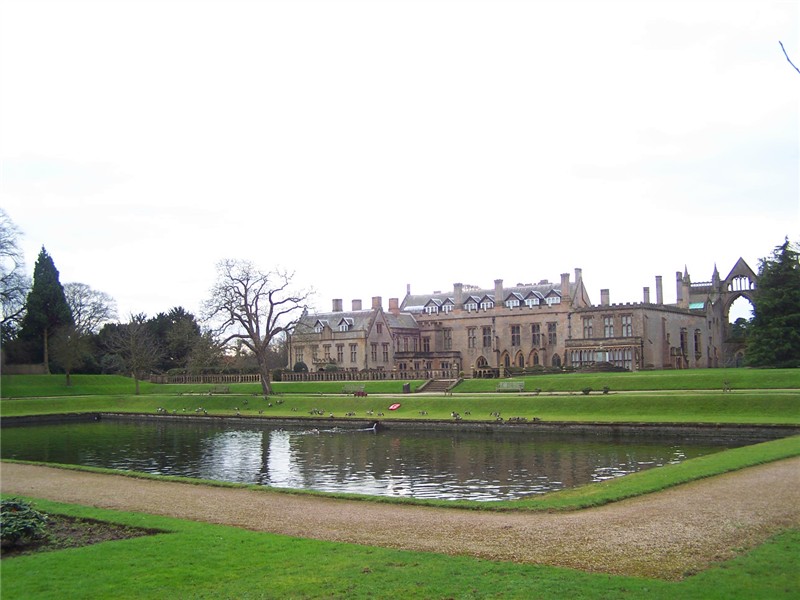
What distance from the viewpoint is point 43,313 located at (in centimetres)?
7300

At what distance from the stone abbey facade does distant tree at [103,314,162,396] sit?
14.6 meters

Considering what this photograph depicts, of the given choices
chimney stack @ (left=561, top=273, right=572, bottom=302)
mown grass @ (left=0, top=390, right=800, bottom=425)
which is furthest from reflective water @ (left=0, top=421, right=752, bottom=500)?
chimney stack @ (left=561, top=273, right=572, bottom=302)

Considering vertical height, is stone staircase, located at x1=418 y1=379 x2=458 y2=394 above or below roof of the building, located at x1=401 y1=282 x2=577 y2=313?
below

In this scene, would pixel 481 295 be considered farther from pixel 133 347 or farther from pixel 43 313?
pixel 43 313

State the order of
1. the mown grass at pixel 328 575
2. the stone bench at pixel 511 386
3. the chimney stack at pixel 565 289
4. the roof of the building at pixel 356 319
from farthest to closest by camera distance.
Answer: the roof of the building at pixel 356 319 < the chimney stack at pixel 565 289 < the stone bench at pixel 511 386 < the mown grass at pixel 328 575

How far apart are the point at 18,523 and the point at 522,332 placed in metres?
60.0

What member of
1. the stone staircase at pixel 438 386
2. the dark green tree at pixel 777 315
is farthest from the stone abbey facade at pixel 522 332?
the dark green tree at pixel 777 315

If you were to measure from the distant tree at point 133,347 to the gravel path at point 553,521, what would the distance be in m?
52.7

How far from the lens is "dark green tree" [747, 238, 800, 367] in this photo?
5278 centimetres

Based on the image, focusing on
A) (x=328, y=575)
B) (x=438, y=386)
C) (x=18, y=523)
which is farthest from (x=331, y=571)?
(x=438, y=386)

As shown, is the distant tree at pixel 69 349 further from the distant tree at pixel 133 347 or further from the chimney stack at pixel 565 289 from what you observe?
the chimney stack at pixel 565 289

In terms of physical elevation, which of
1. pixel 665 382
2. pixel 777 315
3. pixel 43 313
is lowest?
pixel 665 382

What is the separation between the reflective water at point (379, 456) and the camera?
22469 millimetres

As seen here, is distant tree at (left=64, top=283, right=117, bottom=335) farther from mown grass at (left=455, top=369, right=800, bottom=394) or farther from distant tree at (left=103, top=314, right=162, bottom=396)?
mown grass at (left=455, top=369, right=800, bottom=394)
